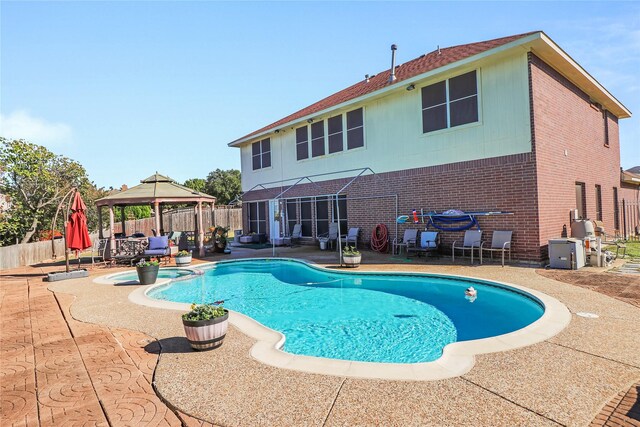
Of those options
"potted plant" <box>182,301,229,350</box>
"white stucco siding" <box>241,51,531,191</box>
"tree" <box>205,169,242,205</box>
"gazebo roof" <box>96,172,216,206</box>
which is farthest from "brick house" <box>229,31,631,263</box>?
"tree" <box>205,169,242,205</box>

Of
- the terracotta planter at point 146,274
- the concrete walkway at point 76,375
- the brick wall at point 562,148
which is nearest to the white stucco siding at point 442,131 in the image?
the brick wall at point 562,148

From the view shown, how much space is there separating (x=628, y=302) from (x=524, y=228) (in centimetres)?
405

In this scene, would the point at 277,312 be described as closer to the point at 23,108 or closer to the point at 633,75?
the point at 23,108

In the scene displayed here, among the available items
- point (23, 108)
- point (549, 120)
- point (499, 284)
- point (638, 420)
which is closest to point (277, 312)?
point (499, 284)

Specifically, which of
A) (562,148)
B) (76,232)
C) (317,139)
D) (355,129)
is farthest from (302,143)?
(562,148)

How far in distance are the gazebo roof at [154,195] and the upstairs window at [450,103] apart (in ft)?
31.6

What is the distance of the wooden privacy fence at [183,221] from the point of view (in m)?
→ 25.3

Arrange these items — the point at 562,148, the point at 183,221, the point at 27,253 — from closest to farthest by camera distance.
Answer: the point at 562,148 < the point at 27,253 < the point at 183,221

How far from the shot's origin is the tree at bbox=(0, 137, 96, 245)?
1504cm

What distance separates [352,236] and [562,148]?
24.8 ft

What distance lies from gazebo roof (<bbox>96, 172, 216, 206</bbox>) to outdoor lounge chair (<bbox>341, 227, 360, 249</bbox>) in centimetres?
631

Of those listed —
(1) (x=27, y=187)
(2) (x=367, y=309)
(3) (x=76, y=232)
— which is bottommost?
(2) (x=367, y=309)

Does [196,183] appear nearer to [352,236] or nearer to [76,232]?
[352,236]

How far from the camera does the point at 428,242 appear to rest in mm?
11281
